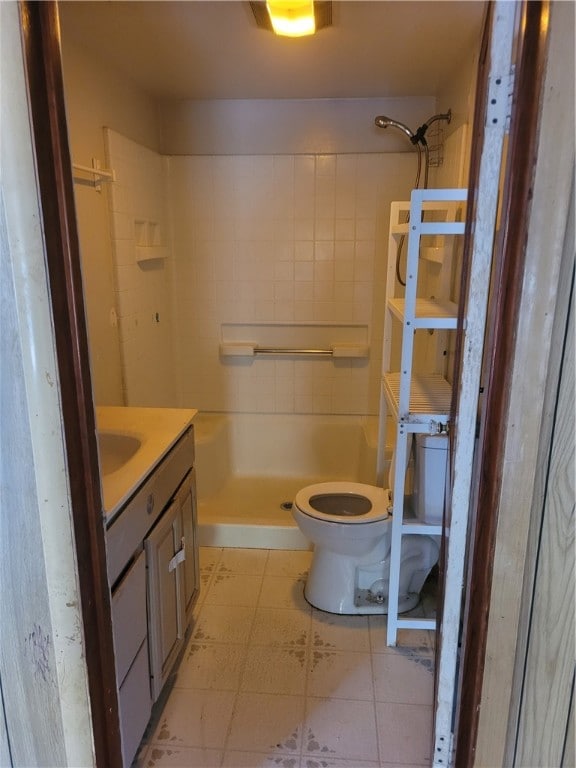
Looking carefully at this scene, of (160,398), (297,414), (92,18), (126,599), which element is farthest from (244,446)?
(92,18)

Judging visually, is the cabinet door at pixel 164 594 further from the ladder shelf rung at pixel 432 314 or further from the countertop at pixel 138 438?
the ladder shelf rung at pixel 432 314

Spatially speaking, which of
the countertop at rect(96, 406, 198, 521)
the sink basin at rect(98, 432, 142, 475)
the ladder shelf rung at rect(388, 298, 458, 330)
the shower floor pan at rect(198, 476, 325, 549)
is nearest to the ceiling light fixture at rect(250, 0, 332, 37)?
the ladder shelf rung at rect(388, 298, 458, 330)

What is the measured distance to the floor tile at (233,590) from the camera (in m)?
2.30

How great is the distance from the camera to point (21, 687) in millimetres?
1125

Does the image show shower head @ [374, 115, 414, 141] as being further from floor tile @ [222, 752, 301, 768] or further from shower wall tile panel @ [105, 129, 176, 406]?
floor tile @ [222, 752, 301, 768]

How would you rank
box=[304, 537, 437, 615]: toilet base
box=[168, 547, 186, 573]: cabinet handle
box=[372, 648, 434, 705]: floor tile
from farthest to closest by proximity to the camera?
box=[304, 537, 437, 615]: toilet base < box=[372, 648, 434, 705]: floor tile < box=[168, 547, 186, 573]: cabinet handle

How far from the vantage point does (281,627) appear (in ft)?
7.06

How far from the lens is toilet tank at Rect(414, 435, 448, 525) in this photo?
77.4 inches

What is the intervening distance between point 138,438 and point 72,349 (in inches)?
31.9

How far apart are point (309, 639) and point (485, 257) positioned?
5.42 feet

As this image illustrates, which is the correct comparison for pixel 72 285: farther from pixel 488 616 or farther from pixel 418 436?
pixel 418 436

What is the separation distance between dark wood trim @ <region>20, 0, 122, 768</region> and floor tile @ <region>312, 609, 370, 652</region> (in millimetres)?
1006

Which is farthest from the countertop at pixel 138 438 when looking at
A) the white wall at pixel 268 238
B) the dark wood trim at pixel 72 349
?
the white wall at pixel 268 238

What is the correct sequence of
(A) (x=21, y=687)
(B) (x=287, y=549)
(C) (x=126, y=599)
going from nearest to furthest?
(A) (x=21, y=687)
(C) (x=126, y=599)
(B) (x=287, y=549)
